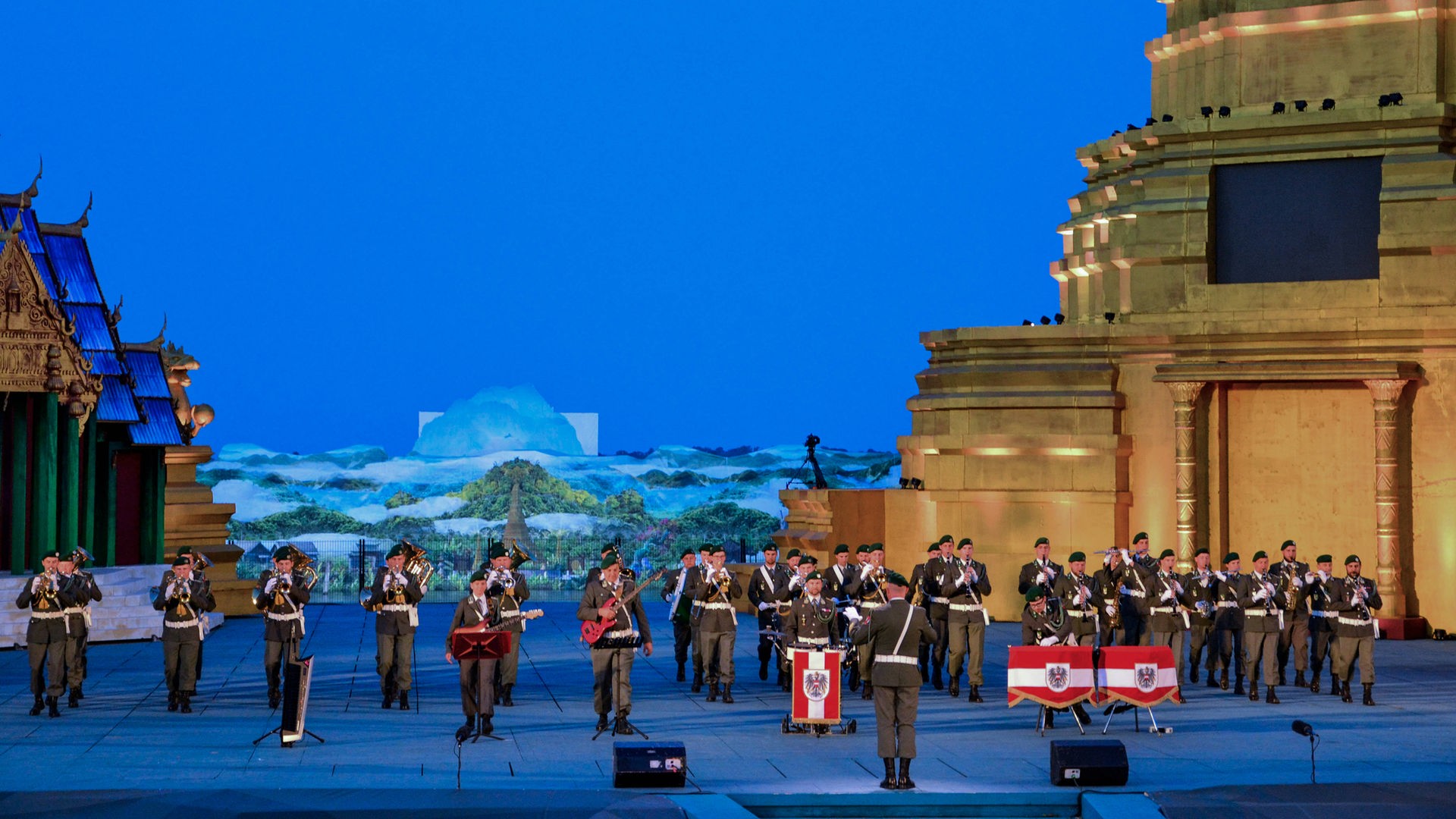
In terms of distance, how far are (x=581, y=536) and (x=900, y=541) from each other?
2457cm

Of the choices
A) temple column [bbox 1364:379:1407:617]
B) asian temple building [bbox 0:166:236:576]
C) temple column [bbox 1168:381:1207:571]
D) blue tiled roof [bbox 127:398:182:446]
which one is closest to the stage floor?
temple column [bbox 1364:379:1407:617]

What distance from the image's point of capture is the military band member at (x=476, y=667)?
20.4 metres

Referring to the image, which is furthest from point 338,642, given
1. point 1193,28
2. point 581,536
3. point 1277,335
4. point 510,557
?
point 581,536

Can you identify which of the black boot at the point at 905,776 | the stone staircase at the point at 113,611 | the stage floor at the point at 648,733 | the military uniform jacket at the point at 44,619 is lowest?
the stage floor at the point at 648,733

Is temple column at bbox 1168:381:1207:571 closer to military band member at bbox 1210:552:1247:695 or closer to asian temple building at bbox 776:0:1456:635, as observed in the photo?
asian temple building at bbox 776:0:1456:635

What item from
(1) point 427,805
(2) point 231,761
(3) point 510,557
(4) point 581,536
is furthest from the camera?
(4) point 581,536

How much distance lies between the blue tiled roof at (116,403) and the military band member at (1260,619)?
74.1ft

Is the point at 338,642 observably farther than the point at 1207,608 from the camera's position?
Yes

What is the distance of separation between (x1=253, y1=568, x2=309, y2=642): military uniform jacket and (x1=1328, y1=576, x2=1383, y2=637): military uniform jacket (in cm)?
1331

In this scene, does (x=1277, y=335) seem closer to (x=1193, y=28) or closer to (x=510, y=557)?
(x=1193, y=28)

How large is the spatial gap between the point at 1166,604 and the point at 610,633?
887cm

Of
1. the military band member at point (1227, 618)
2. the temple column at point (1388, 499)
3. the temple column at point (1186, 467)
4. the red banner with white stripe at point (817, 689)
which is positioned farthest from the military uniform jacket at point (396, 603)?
the temple column at point (1388, 499)

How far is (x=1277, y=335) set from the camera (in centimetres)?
3397

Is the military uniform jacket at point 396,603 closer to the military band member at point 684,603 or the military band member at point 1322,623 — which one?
the military band member at point 684,603
